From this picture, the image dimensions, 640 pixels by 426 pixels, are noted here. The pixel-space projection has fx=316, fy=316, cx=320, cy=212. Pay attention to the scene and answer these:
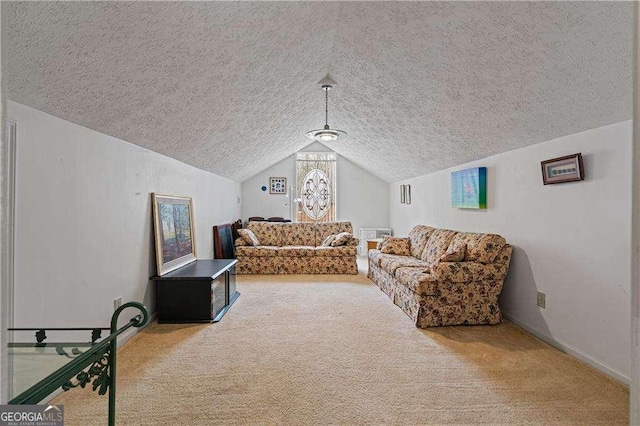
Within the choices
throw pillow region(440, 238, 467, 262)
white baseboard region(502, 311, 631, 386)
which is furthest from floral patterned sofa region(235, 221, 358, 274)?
white baseboard region(502, 311, 631, 386)

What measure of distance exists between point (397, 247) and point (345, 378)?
2985mm

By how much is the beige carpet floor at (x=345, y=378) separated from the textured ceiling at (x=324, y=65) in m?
1.80

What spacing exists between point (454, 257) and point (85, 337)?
A: 10.3 feet

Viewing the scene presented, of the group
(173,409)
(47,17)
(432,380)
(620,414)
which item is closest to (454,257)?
(432,380)

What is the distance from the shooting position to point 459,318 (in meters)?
3.15

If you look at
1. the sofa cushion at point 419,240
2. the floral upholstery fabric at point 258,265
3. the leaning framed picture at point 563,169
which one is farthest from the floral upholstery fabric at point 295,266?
the leaning framed picture at point 563,169

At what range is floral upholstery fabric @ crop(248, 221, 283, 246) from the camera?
618 centimetres

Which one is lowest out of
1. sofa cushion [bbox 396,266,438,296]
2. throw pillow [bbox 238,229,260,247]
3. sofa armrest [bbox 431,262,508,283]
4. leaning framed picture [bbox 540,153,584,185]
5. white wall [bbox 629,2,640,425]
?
sofa cushion [bbox 396,266,438,296]

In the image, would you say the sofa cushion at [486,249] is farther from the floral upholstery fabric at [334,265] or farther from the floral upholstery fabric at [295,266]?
the floral upholstery fabric at [295,266]

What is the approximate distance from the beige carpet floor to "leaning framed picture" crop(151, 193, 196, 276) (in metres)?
0.74

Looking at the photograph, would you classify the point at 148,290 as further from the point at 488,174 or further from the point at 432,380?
the point at 488,174

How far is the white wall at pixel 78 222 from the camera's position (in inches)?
69.6

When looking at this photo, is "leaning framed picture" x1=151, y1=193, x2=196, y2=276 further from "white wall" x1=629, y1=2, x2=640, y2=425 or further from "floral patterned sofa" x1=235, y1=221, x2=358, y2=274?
"white wall" x1=629, y1=2, x2=640, y2=425

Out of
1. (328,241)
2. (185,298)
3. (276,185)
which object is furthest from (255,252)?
(276,185)
